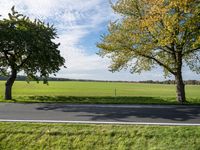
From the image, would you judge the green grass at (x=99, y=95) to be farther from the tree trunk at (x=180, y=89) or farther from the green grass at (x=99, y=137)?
the green grass at (x=99, y=137)

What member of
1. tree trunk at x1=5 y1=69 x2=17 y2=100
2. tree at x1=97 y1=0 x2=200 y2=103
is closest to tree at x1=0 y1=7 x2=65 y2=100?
tree trunk at x1=5 y1=69 x2=17 y2=100

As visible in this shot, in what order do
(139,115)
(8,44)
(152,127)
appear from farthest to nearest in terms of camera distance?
(8,44), (139,115), (152,127)

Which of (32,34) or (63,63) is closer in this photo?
(32,34)

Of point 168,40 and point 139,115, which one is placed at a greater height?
point 168,40

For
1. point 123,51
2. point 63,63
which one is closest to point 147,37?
point 123,51

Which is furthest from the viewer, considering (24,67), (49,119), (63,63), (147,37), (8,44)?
(63,63)

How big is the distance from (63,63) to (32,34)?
452cm

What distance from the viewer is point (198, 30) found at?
21.6 meters

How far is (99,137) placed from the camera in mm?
11391

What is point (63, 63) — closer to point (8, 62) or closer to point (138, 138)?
point (8, 62)

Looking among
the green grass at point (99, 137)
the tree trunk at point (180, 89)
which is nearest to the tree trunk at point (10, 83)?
the tree trunk at point (180, 89)

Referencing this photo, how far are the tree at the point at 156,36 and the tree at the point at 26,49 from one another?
4928 mm

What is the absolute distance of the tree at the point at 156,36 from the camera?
20.8 metres

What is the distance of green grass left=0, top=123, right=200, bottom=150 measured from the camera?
35.9 ft
